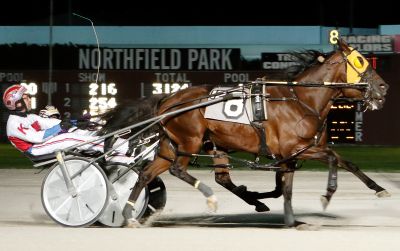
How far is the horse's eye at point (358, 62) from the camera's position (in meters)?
8.41

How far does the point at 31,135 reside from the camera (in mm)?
8586

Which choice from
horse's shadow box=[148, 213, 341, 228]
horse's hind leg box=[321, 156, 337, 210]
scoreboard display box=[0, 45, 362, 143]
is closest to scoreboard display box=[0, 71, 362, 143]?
scoreboard display box=[0, 45, 362, 143]

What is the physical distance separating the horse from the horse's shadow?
0.45 m

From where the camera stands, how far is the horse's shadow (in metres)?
8.86

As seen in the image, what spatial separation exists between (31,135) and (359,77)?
298cm

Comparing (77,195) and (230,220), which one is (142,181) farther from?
(230,220)

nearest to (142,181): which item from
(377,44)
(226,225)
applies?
(226,225)

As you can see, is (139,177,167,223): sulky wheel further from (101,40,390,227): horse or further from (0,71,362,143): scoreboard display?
(0,71,362,143): scoreboard display

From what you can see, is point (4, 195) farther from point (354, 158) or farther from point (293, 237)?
point (354, 158)

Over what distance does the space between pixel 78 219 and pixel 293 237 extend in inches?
79.5

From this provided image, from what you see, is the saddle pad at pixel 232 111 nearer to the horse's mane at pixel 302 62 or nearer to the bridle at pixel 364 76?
the horse's mane at pixel 302 62
